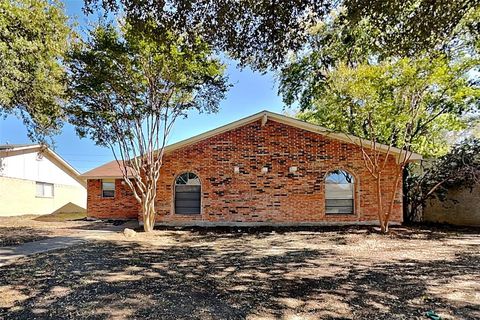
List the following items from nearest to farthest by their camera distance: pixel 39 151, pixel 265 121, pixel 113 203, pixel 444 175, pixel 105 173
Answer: pixel 265 121 < pixel 444 175 < pixel 113 203 < pixel 105 173 < pixel 39 151

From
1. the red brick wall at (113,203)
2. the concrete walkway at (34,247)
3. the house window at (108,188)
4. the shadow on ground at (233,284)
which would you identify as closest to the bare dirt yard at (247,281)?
the shadow on ground at (233,284)

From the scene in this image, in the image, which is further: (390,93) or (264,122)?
(264,122)

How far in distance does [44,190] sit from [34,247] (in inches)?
606

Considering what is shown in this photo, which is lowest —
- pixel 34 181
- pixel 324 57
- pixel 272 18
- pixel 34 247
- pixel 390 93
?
pixel 34 247

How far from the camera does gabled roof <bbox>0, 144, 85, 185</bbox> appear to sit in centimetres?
1849

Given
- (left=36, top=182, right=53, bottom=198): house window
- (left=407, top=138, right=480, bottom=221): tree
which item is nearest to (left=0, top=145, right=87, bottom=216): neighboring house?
(left=36, top=182, right=53, bottom=198): house window

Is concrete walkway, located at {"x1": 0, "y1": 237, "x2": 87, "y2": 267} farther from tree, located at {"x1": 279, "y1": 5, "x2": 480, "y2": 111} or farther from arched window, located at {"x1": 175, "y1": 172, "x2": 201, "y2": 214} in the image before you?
tree, located at {"x1": 279, "y1": 5, "x2": 480, "y2": 111}

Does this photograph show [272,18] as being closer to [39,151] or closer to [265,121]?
[265,121]

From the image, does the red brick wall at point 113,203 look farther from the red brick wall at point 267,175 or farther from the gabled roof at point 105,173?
the red brick wall at point 267,175

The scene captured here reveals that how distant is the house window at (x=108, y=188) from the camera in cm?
1738

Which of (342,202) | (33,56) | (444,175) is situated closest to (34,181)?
(33,56)

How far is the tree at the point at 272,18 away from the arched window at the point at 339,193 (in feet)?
Result: 24.8

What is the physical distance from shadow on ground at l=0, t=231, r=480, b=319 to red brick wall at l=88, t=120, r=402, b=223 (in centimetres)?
456

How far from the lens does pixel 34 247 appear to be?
845 cm
